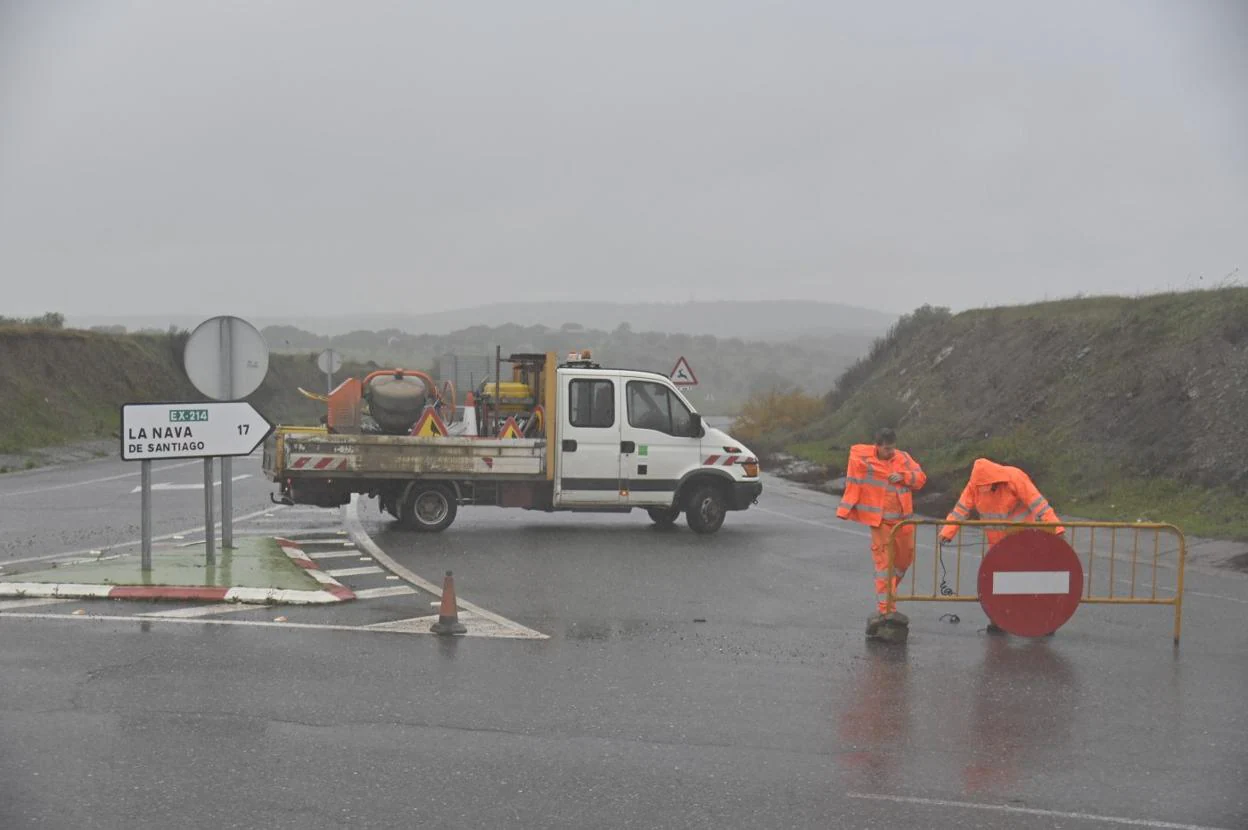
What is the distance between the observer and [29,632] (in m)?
9.76

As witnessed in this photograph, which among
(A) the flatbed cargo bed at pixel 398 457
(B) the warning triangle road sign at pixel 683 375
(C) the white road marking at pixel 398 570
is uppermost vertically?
(B) the warning triangle road sign at pixel 683 375

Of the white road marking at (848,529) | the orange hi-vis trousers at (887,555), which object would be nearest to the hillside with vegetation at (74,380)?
the white road marking at (848,529)

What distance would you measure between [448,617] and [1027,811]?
5.25m

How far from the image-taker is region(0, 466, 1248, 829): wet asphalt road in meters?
5.98

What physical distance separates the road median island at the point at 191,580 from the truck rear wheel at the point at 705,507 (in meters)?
5.69

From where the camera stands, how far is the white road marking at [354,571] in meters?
13.1

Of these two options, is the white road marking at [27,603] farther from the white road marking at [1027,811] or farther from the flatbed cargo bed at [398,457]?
the white road marking at [1027,811]

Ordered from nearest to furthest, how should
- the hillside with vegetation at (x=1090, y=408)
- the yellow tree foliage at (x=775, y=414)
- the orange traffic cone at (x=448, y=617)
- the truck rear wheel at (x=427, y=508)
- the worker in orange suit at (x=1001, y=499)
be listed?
the orange traffic cone at (x=448, y=617) < the worker in orange suit at (x=1001, y=499) < the truck rear wheel at (x=427, y=508) < the hillside with vegetation at (x=1090, y=408) < the yellow tree foliage at (x=775, y=414)

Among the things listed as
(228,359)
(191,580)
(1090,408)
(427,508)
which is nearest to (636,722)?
(191,580)

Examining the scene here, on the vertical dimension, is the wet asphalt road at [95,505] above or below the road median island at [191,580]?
below

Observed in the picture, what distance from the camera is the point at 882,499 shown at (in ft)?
34.5

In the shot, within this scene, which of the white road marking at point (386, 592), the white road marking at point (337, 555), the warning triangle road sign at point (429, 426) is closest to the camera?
the white road marking at point (386, 592)

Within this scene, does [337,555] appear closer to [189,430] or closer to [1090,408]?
[189,430]

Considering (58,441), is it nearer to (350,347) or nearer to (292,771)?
(292,771)
